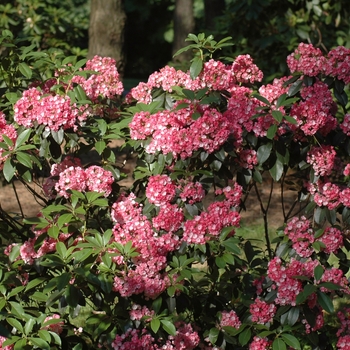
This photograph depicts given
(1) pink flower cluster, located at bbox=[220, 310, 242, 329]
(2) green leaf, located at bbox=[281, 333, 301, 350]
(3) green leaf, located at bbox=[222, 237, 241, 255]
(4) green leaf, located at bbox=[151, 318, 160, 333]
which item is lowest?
(1) pink flower cluster, located at bbox=[220, 310, 242, 329]

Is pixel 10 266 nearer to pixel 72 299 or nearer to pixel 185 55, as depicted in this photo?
pixel 72 299

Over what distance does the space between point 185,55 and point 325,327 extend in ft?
37.3

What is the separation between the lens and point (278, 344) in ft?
9.58

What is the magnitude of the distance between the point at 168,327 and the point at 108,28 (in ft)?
24.6

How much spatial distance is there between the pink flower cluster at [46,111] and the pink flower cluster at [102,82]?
16.9 inches

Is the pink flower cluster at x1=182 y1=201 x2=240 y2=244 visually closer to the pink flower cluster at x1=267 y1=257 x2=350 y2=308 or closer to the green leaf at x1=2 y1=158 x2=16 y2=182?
the pink flower cluster at x1=267 y1=257 x2=350 y2=308

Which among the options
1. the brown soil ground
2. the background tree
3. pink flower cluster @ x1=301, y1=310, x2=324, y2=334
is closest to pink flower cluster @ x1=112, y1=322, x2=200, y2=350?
pink flower cluster @ x1=301, y1=310, x2=324, y2=334

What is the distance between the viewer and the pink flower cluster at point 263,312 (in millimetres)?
3045

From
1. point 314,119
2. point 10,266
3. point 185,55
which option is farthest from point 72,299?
point 185,55

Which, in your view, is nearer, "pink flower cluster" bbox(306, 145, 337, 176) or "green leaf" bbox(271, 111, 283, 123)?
"green leaf" bbox(271, 111, 283, 123)

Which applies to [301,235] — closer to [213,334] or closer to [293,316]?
[293,316]

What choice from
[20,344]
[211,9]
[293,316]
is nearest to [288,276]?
[293,316]

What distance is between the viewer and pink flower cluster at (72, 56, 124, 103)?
12.1 feet

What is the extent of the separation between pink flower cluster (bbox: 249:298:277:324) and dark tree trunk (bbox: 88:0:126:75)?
23.5 ft
